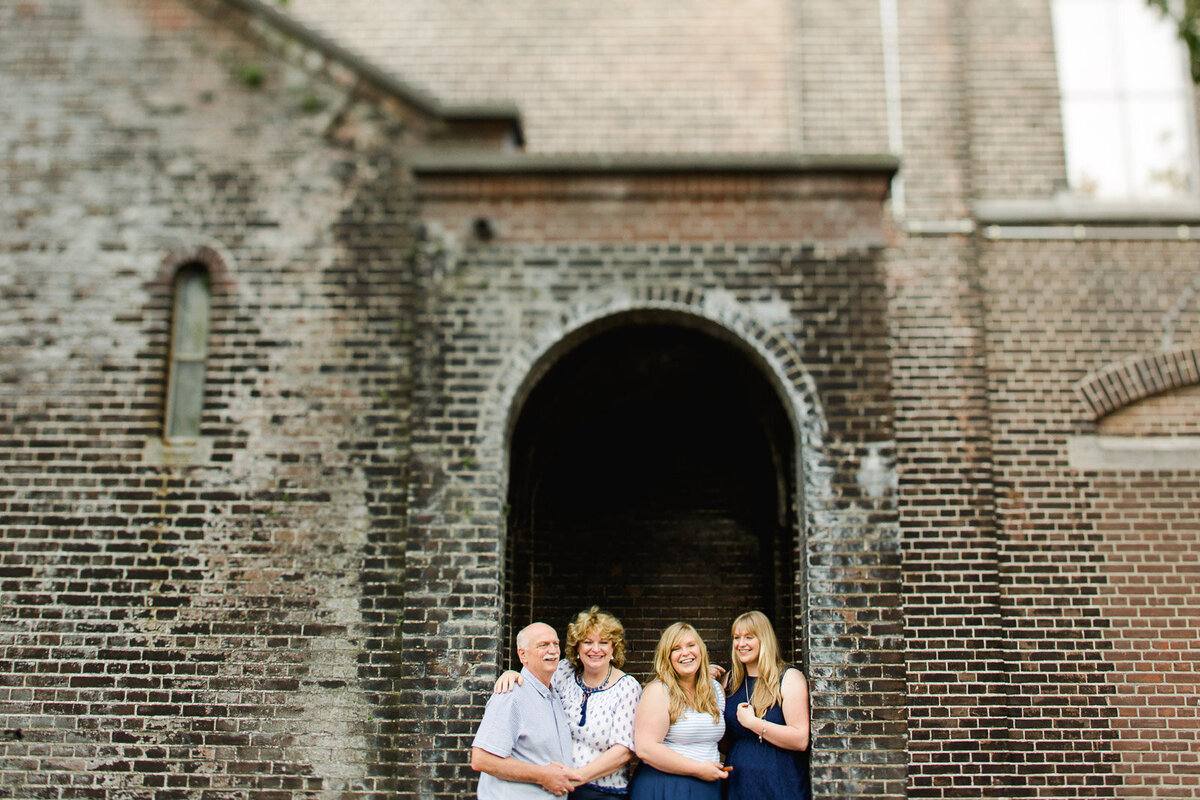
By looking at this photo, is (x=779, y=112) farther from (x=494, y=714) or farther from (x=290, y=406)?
(x=494, y=714)

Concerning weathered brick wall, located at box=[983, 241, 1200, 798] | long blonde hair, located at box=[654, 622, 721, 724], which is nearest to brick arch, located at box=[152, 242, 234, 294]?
long blonde hair, located at box=[654, 622, 721, 724]

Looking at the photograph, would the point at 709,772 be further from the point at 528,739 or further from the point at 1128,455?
the point at 1128,455

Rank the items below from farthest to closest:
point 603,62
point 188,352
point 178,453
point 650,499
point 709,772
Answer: point 603,62 → point 650,499 → point 188,352 → point 178,453 → point 709,772

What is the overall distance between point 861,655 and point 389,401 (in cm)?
337

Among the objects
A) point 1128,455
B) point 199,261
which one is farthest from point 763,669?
point 199,261

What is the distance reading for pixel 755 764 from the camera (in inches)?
176

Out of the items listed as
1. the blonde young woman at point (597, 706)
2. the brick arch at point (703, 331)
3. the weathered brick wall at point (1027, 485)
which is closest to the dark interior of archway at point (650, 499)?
the brick arch at point (703, 331)

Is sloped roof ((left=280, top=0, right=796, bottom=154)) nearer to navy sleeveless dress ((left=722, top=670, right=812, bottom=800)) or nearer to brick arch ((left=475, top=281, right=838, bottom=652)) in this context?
brick arch ((left=475, top=281, right=838, bottom=652))

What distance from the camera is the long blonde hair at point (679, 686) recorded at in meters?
4.36

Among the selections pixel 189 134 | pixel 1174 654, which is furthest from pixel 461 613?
pixel 1174 654

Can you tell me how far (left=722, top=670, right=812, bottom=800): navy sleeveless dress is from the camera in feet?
14.6

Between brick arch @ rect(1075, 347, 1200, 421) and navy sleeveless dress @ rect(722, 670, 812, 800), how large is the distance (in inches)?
149

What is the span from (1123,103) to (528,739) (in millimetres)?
7207

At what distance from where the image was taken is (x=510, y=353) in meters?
5.51
